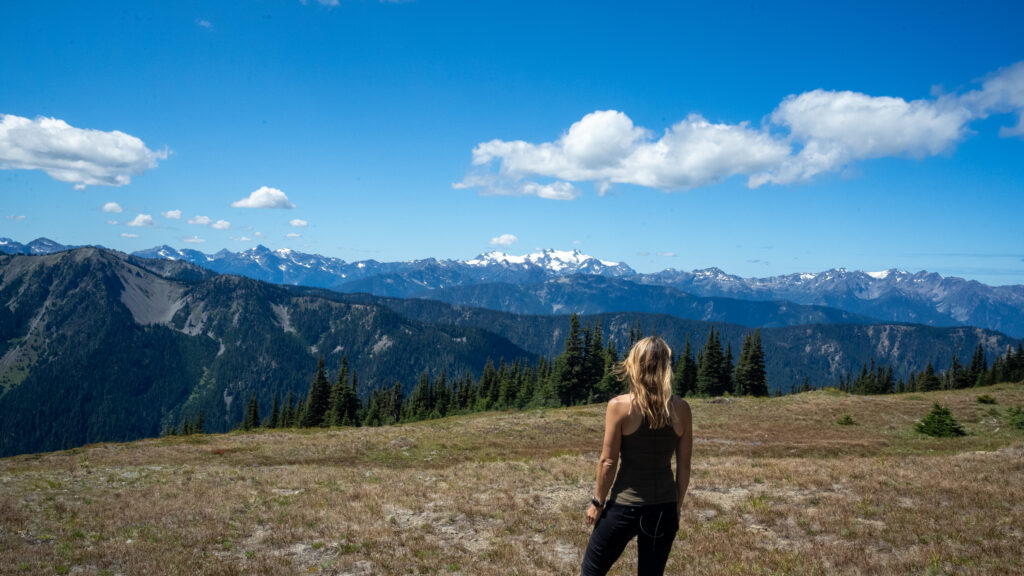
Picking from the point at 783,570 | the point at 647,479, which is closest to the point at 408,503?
the point at 783,570

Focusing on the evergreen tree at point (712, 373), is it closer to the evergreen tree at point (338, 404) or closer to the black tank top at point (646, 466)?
the evergreen tree at point (338, 404)

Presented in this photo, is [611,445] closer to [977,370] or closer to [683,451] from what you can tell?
[683,451]

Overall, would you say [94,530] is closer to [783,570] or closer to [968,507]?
[783,570]

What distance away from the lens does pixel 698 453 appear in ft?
91.7

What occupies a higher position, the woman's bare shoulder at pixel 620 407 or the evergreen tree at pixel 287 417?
the woman's bare shoulder at pixel 620 407

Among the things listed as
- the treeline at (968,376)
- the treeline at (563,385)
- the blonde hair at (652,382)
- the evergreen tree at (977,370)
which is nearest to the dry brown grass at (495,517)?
the blonde hair at (652,382)

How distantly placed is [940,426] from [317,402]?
82.2 meters

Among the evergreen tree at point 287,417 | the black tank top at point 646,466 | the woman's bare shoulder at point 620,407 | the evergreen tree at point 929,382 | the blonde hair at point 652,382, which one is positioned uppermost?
the blonde hair at point 652,382

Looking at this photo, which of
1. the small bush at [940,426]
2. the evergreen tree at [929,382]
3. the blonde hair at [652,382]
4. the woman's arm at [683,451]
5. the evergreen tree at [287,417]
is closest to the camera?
the blonde hair at [652,382]

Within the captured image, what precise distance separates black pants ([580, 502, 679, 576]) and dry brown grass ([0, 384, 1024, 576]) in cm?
514

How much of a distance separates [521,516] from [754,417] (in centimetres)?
3682

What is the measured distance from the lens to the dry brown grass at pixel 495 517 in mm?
10922

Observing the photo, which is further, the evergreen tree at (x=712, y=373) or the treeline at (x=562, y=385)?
the evergreen tree at (x=712, y=373)

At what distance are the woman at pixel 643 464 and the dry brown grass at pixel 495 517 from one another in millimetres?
5355
